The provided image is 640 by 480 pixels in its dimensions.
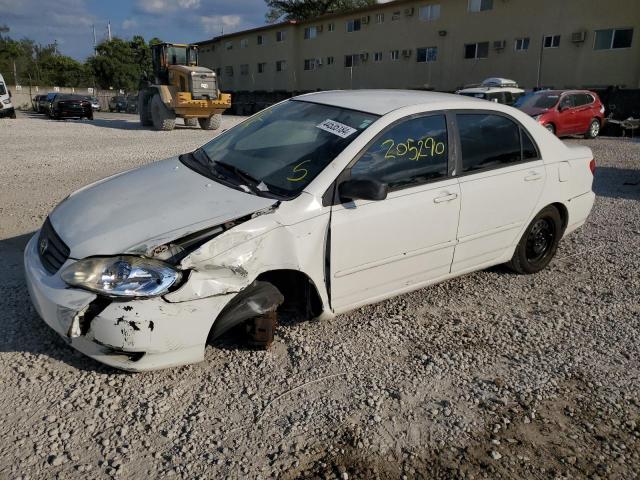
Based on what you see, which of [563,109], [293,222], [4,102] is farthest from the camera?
[4,102]

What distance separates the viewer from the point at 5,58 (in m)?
62.0

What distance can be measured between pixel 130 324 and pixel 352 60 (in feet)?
114

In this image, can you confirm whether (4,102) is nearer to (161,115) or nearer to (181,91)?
(161,115)

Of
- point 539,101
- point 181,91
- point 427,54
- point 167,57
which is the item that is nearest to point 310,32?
point 427,54

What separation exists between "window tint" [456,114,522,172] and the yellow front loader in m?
15.5

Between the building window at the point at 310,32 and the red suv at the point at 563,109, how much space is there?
25151 millimetres

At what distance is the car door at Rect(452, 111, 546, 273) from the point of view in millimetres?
3631

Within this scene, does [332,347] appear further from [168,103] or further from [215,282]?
[168,103]

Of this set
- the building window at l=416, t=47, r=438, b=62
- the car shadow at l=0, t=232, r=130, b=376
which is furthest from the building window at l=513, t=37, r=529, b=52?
the car shadow at l=0, t=232, r=130, b=376

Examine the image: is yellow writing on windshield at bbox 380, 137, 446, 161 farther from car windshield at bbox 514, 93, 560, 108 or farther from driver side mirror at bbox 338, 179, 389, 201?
car windshield at bbox 514, 93, 560, 108

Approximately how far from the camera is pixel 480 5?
87.6 feet

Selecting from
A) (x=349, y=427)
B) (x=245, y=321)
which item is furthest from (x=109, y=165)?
(x=349, y=427)

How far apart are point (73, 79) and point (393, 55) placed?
50223 millimetres

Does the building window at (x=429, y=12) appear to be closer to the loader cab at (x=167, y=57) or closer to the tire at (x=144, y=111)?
the loader cab at (x=167, y=57)
